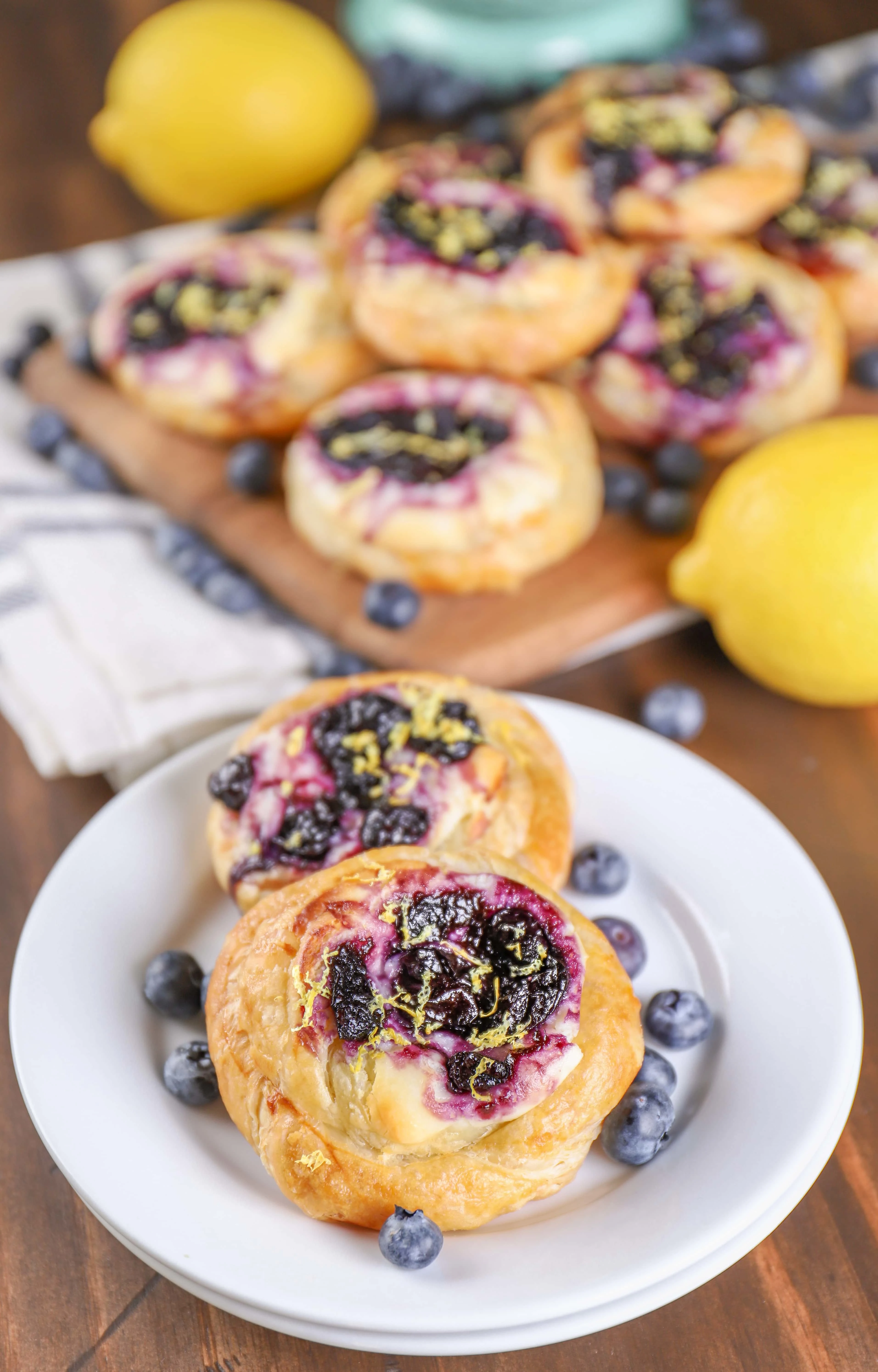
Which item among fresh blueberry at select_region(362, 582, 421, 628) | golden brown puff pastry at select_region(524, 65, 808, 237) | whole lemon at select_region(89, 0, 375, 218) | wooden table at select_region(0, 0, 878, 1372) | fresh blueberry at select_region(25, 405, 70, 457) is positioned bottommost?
wooden table at select_region(0, 0, 878, 1372)

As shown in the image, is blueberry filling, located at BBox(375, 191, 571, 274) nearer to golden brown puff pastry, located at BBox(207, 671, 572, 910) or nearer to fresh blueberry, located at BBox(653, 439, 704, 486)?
fresh blueberry, located at BBox(653, 439, 704, 486)

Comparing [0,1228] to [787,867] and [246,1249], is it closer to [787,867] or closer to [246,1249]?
[246,1249]

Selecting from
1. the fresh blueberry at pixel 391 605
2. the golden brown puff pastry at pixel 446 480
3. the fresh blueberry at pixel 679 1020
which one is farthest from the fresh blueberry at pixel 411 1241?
the golden brown puff pastry at pixel 446 480

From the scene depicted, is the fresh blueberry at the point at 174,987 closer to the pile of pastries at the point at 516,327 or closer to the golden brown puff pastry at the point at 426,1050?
the golden brown puff pastry at the point at 426,1050

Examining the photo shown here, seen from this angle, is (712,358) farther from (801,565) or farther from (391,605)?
(391,605)

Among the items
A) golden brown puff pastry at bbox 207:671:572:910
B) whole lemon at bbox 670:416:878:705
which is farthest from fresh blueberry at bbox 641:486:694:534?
golden brown puff pastry at bbox 207:671:572:910

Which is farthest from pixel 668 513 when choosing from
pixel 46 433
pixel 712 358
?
pixel 46 433
